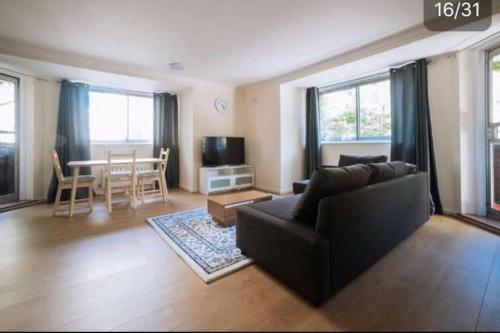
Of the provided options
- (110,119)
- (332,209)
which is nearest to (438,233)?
(332,209)

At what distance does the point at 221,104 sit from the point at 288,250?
13.2ft

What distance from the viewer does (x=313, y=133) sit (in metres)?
4.50

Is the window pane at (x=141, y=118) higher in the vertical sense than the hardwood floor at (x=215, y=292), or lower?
higher

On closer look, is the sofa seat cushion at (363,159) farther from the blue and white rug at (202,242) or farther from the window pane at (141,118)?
the window pane at (141,118)

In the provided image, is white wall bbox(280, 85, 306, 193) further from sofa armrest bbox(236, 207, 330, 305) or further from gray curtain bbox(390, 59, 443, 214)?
sofa armrest bbox(236, 207, 330, 305)

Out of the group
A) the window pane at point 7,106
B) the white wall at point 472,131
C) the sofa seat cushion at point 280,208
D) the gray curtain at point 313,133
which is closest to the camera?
the sofa seat cushion at point 280,208

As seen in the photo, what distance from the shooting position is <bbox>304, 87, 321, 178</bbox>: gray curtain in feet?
14.7

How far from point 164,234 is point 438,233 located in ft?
9.70

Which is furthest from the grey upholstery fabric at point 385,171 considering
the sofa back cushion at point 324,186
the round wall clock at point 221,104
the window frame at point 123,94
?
the window frame at point 123,94

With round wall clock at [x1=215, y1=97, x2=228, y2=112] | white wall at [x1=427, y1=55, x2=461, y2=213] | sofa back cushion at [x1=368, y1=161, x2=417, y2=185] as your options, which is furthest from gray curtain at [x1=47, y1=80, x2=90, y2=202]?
white wall at [x1=427, y1=55, x2=461, y2=213]

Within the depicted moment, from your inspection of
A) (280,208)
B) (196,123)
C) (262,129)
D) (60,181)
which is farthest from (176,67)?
(280,208)

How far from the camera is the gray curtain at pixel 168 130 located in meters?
4.86

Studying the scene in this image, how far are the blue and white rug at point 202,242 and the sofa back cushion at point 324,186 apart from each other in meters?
0.65

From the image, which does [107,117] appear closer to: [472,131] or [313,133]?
[313,133]
